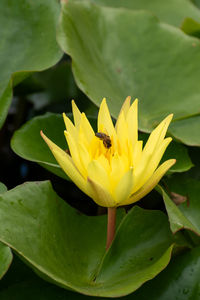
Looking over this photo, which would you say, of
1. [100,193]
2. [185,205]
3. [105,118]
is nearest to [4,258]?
[100,193]

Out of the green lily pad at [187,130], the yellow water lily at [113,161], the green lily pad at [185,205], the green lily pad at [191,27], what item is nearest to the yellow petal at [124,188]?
the yellow water lily at [113,161]

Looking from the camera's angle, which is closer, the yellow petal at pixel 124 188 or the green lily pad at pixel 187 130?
the yellow petal at pixel 124 188

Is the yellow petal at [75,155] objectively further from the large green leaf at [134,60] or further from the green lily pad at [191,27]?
the green lily pad at [191,27]

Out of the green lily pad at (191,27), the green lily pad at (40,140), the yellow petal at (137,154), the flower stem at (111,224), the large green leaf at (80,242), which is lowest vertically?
the green lily pad at (40,140)

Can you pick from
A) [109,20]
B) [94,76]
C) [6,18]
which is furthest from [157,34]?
[6,18]

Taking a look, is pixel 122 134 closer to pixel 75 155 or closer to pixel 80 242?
pixel 75 155

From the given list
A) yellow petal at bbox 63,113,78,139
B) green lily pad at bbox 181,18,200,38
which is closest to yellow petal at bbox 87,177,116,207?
yellow petal at bbox 63,113,78,139
